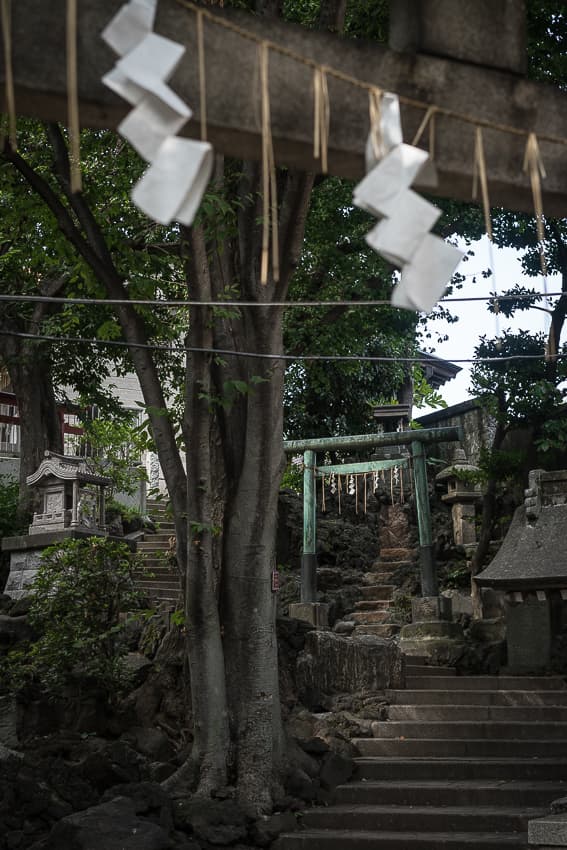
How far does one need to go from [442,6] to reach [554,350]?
35.0 feet

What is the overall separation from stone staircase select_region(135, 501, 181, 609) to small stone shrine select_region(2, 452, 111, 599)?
116 cm

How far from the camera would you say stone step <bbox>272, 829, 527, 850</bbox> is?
362 inches

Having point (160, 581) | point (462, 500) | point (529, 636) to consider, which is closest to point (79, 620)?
point (529, 636)

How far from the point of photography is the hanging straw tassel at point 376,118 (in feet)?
13.2

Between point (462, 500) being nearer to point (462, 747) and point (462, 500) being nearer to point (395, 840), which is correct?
point (462, 747)

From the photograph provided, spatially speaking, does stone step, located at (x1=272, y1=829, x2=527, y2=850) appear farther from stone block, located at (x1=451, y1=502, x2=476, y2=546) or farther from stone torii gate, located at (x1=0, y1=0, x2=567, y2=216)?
stone block, located at (x1=451, y1=502, x2=476, y2=546)

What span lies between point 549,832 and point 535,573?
510 centimetres

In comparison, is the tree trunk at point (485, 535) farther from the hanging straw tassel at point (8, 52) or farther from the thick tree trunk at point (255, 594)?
the hanging straw tassel at point (8, 52)

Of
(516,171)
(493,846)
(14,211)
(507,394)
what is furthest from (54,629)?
(516,171)

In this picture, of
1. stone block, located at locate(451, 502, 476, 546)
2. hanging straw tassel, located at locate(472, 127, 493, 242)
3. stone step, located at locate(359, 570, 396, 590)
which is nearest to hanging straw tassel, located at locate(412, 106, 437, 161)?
hanging straw tassel, located at locate(472, 127, 493, 242)

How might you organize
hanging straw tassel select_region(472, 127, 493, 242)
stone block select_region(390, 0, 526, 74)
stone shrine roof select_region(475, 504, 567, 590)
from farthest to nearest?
stone shrine roof select_region(475, 504, 567, 590)
stone block select_region(390, 0, 526, 74)
hanging straw tassel select_region(472, 127, 493, 242)

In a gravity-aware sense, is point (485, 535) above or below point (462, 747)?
above

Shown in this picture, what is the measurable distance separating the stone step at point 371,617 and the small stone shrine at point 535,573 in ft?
9.65

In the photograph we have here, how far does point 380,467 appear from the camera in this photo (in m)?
16.4
